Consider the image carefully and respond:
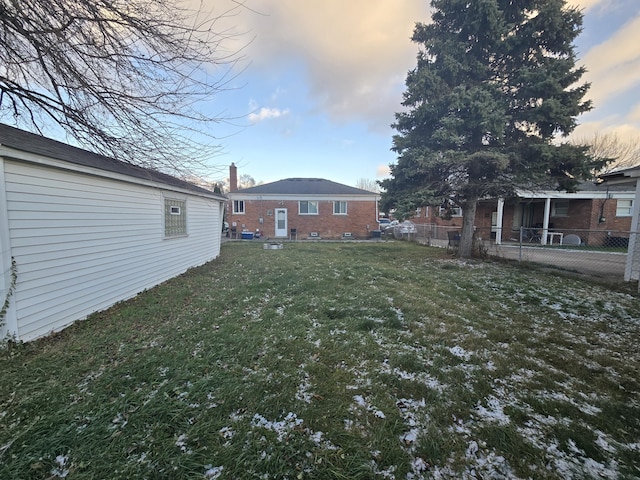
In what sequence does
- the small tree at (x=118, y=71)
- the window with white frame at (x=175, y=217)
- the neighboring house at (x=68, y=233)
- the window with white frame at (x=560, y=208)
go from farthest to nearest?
the window with white frame at (x=560, y=208) → the window with white frame at (x=175, y=217) → the neighboring house at (x=68, y=233) → the small tree at (x=118, y=71)

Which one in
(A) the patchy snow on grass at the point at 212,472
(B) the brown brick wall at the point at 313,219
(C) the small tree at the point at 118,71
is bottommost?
(A) the patchy snow on grass at the point at 212,472

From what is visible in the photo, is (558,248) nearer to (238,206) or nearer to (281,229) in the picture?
(281,229)

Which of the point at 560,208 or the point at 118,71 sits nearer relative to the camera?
the point at 118,71

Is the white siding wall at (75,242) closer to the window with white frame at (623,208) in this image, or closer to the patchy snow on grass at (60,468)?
the patchy snow on grass at (60,468)

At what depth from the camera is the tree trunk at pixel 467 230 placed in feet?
31.9

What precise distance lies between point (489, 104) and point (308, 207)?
528 inches

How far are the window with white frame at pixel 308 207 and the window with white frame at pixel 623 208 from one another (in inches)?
707

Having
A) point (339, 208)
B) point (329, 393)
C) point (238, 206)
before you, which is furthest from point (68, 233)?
point (339, 208)

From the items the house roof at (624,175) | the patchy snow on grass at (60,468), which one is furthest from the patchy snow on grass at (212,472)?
the house roof at (624,175)

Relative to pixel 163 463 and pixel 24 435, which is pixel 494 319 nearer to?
pixel 163 463

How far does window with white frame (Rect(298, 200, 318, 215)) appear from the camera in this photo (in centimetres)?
1997

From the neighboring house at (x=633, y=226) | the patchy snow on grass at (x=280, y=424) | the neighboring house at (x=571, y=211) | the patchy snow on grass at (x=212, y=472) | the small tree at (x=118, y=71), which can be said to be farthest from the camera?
the neighboring house at (x=571, y=211)

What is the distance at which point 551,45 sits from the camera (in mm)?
8414

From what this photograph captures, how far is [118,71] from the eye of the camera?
374cm
